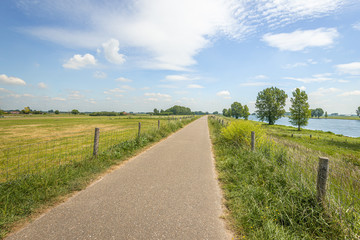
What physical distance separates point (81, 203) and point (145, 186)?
1.47 meters

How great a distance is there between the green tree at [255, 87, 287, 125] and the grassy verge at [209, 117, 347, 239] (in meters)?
54.5

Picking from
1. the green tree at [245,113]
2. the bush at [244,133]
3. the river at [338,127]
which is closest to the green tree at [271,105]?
the river at [338,127]

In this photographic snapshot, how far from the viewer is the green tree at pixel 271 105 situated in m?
50.9

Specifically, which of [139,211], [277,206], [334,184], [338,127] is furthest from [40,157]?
[338,127]

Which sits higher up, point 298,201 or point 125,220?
point 298,201

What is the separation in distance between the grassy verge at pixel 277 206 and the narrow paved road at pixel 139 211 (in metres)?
0.39

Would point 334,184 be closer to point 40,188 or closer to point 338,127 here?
point 40,188

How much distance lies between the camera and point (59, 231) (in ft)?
8.07

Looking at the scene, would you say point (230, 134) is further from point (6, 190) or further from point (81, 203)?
point (6, 190)

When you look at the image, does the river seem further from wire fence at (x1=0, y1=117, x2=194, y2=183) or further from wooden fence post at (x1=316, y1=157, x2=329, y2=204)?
wire fence at (x1=0, y1=117, x2=194, y2=183)

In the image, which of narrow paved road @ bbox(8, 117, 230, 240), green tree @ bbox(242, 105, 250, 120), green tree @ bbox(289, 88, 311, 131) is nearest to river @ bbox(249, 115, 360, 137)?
green tree @ bbox(242, 105, 250, 120)

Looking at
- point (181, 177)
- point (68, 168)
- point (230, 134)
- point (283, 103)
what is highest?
point (283, 103)

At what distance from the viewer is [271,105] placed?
5156 centimetres

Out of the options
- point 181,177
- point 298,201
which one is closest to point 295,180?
point 298,201
